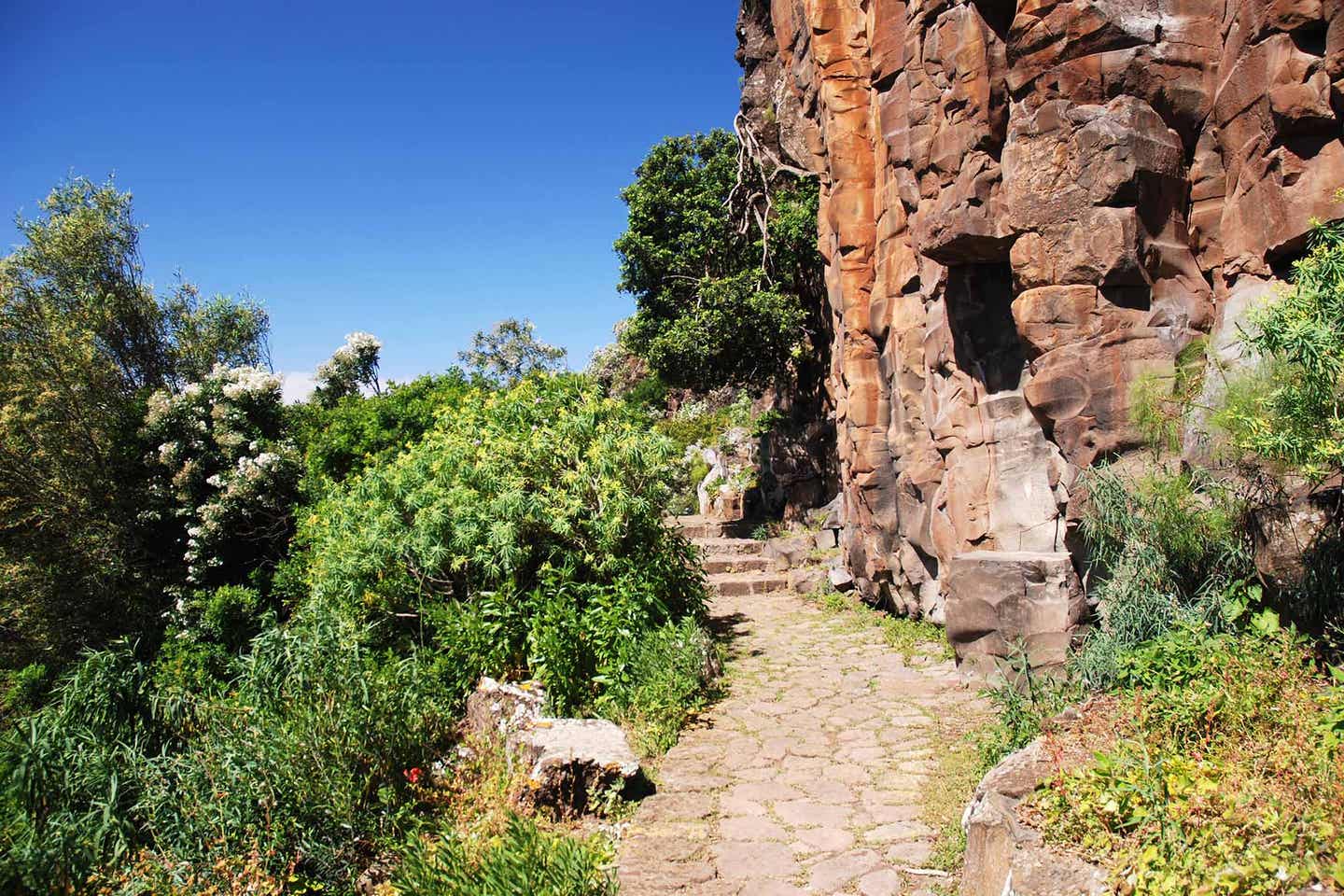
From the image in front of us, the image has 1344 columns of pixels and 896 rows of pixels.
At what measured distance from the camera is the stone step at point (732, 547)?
574 inches

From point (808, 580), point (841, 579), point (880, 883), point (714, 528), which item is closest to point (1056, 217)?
point (880, 883)

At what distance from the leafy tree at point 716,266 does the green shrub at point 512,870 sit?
12497mm

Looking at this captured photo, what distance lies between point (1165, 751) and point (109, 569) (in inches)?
636

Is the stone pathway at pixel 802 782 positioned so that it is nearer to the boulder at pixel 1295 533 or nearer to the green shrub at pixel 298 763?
the green shrub at pixel 298 763

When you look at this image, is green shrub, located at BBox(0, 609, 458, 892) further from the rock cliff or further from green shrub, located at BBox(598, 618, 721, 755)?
the rock cliff

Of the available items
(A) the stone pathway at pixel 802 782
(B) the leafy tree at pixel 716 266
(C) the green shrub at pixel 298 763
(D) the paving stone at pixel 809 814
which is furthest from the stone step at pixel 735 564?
(D) the paving stone at pixel 809 814

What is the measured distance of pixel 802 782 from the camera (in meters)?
5.49

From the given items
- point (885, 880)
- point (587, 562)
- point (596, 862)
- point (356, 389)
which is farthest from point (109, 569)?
point (885, 880)

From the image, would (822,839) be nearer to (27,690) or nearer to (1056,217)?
(1056,217)

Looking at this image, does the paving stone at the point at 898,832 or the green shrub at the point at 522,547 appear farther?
the green shrub at the point at 522,547

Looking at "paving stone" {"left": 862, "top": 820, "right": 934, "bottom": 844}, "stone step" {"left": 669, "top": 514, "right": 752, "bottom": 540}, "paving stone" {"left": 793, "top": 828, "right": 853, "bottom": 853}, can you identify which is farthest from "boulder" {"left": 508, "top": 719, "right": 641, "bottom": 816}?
"stone step" {"left": 669, "top": 514, "right": 752, "bottom": 540}

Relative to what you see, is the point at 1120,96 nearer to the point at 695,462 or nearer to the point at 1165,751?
the point at 1165,751

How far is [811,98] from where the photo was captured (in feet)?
39.3

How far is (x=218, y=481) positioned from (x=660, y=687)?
10.3 m
